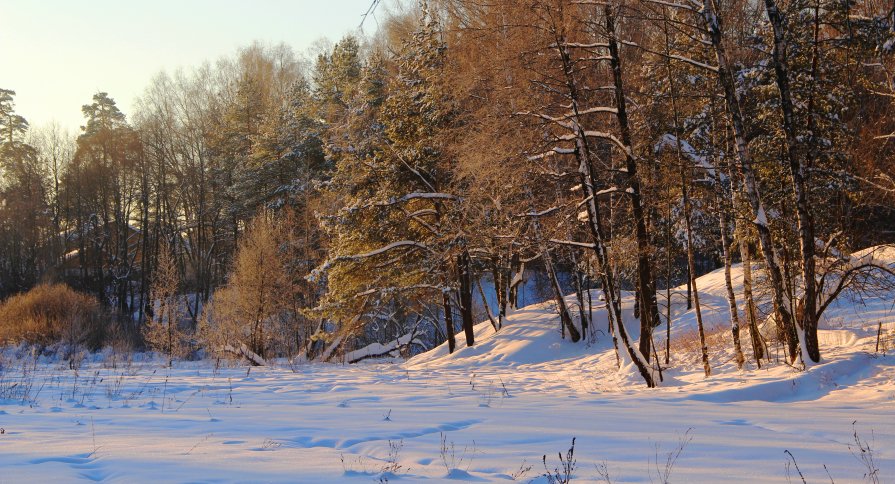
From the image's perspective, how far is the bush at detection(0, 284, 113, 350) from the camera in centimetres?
3144

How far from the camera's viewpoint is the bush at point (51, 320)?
31438 millimetres

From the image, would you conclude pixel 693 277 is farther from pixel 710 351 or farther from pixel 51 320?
pixel 51 320

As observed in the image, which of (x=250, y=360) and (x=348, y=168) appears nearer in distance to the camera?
(x=348, y=168)

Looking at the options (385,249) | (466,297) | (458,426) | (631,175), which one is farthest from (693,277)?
(385,249)

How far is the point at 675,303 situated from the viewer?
2281 cm

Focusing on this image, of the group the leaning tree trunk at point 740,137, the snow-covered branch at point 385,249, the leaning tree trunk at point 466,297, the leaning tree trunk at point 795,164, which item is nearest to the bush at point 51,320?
the snow-covered branch at point 385,249

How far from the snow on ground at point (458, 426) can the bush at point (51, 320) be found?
72.1 feet

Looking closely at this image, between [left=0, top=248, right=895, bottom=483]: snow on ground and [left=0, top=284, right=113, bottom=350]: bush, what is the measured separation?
72.1 feet

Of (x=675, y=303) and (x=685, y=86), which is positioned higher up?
(x=685, y=86)

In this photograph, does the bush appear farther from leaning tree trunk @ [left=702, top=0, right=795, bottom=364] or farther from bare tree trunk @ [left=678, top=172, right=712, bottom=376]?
leaning tree trunk @ [left=702, top=0, right=795, bottom=364]

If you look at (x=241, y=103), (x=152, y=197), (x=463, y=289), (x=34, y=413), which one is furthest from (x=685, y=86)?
(x=152, y=197)

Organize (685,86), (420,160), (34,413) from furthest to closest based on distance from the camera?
(420,160) → (685,86) → (34,413)

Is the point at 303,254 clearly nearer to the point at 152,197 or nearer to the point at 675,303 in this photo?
the point at 675,303

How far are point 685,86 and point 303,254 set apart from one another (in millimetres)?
21751
